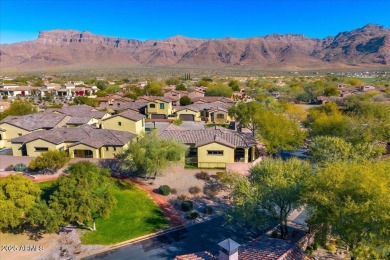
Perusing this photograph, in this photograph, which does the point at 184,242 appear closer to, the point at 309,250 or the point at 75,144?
the point at 309,250

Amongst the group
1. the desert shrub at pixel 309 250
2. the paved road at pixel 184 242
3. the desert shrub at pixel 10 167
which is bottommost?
the paved road at pixel 184 242

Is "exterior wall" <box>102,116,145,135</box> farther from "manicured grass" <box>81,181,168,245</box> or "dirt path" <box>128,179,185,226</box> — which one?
"manicured grass" <box>81,181,168,245</box>

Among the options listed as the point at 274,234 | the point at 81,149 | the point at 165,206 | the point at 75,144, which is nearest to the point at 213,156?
the point at 165,206

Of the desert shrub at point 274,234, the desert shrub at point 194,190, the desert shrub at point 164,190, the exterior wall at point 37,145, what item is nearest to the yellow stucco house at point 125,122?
the exterior wall at point 37,145

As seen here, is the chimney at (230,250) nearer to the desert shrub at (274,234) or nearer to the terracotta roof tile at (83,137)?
the desert shrub at (274,234)

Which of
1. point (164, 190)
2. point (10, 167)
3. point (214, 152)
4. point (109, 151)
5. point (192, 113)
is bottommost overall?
point (164, 190)

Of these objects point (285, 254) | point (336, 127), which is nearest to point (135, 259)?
point (285, 254)
